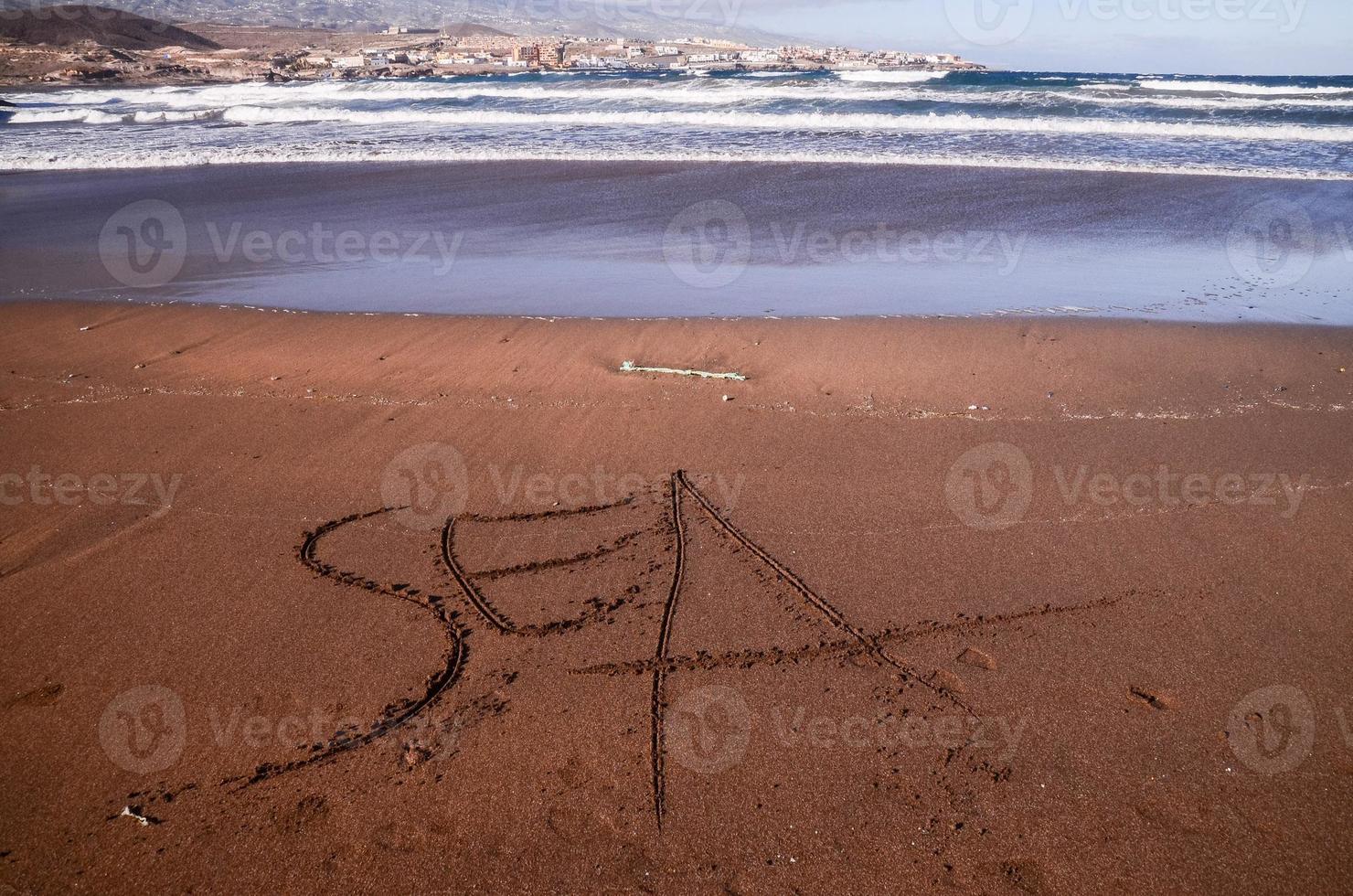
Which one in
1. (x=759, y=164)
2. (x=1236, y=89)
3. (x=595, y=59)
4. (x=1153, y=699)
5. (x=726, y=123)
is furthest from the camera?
(x=595, y=59)

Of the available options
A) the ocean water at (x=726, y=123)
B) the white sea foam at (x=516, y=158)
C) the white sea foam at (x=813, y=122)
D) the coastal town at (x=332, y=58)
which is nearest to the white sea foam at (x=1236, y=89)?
the ocean water at (x=726, y=123)

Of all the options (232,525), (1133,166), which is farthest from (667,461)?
(1133,166)

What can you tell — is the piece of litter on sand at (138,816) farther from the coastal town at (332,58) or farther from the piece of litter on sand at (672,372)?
the coastal town at (332,58)

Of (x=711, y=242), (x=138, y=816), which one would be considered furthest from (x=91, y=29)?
(x=138, y=816)

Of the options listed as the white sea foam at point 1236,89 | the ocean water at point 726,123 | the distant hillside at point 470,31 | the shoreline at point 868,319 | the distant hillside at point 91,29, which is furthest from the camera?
the distant hillside at point 470,31

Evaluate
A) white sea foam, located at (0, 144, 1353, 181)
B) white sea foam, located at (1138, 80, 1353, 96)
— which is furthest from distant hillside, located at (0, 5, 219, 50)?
white sea foam, located at (1138, 80, 1353, 96)

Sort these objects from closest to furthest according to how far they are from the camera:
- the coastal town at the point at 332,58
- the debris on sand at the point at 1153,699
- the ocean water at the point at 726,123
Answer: the debris on sand at the point at 1153,699 → the ocean water at the point at 726,123 → the coastal town at the point at 332,58

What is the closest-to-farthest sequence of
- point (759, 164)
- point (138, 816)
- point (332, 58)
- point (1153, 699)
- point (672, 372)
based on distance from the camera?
1. point (138, 816)
2. point (1153, 699)
3. point (672, 372)
4. point (759, 164)
5. point (332, 58)

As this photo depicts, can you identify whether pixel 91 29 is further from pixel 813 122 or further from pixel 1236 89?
pixel 1236 89
